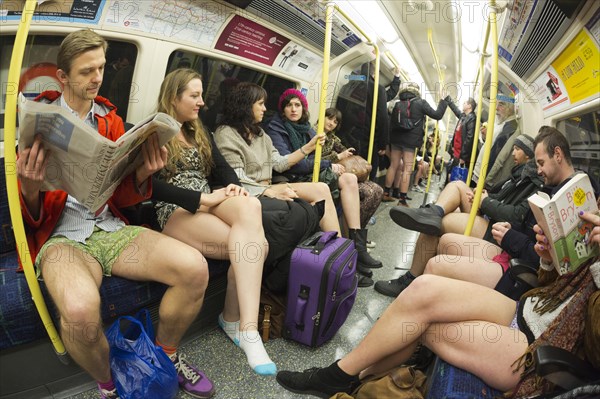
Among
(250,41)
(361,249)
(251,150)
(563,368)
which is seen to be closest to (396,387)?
(563,368)

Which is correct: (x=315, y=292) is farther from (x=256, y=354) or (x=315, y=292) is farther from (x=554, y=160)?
(x=554, y=160)

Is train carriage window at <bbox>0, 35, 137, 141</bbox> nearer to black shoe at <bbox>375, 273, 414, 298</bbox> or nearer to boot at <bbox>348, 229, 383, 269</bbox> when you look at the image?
boot at <bbox>348, 229, 383, 269</bbox>

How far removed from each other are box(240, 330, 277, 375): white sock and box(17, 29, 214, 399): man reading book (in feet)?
0.78

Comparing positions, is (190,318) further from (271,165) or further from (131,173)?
(271,165)

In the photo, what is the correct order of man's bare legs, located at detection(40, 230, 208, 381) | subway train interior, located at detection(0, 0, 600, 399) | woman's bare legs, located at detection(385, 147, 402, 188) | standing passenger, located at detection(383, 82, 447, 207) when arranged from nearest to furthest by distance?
man's bare legs, located at detection(40, 230, 208, 381), subway train interior, located at detection(0, 0, 600, 399), standing passenger, located at detection(383, 82, 447, 207), woman's bare legs, located at detection(385, 147, 402, 188)

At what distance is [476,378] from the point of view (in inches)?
50.4

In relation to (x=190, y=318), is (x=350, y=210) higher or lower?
higher

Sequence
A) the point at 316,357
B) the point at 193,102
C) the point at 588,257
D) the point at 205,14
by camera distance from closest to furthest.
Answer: the point at 588,257, the point at 316,357, the point at 193,102, the point at 205,14

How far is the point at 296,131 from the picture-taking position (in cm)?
350

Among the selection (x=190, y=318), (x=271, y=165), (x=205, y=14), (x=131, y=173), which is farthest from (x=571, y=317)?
(x=205, y=14)

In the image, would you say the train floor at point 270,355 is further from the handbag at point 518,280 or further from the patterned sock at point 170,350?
the handbag at point 518,280

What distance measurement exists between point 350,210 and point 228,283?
4.93 feet

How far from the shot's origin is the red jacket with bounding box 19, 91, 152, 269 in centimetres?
153

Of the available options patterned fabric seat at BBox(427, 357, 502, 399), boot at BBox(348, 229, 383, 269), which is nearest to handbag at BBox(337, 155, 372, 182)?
boot at BBox(348, 229, 383, 269)
